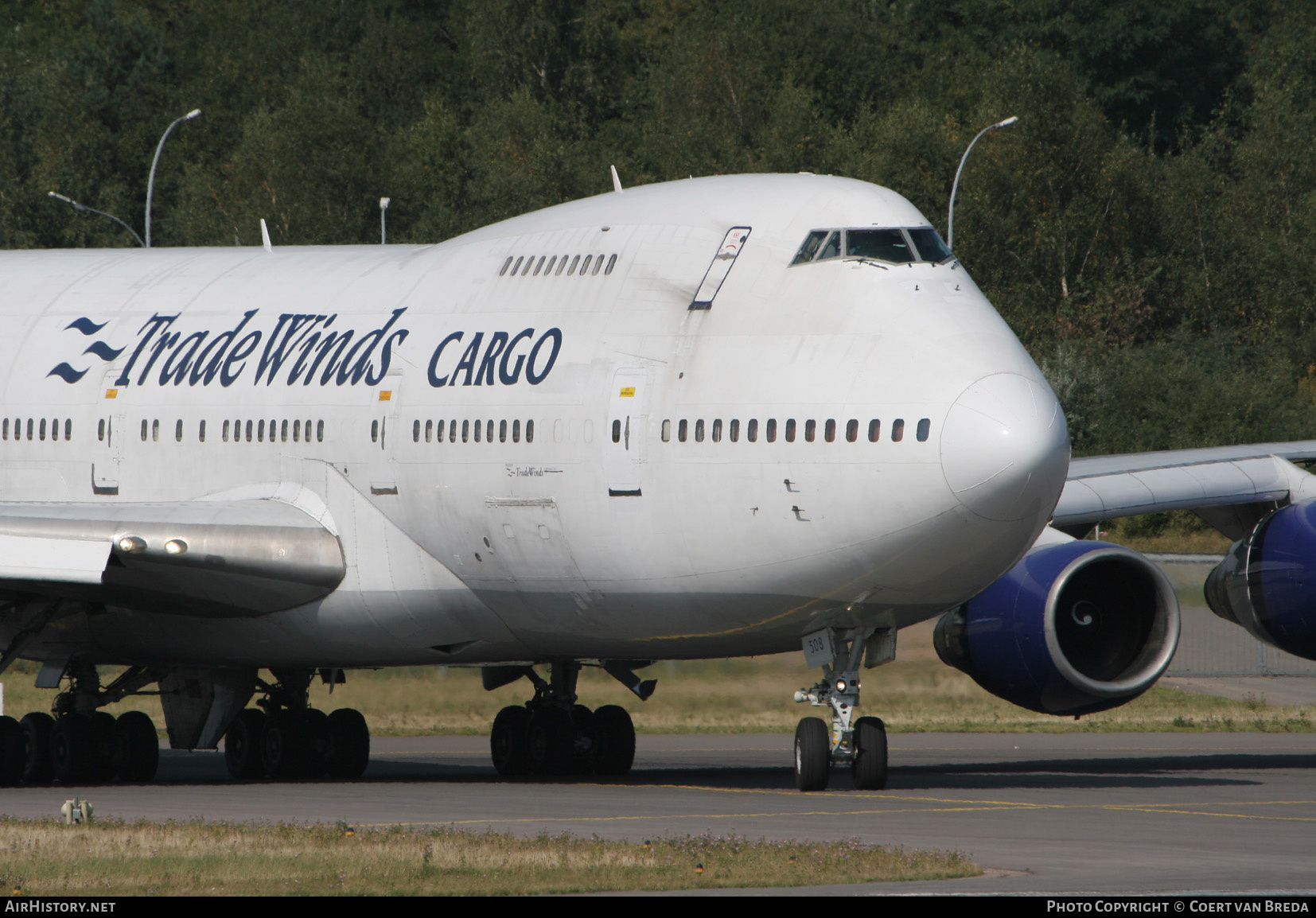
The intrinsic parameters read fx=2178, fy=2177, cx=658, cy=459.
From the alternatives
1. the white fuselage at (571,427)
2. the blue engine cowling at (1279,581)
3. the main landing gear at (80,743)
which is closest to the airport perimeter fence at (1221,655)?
the blue engine cowling at (1279,581)

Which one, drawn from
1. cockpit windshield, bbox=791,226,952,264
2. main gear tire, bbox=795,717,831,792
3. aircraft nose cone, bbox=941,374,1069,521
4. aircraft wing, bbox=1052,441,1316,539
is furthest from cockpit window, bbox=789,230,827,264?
aircraft wing, bbox=1052,441,1316,539

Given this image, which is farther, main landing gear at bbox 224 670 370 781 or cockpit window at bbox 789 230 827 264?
main landing gear at bbox 224 670 370 781

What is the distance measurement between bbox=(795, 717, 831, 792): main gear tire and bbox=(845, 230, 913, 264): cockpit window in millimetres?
4305

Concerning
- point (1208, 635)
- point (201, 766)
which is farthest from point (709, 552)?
point (1208, 635)

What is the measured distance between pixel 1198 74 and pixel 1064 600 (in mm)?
65126

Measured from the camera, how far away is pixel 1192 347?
6144 centimetres

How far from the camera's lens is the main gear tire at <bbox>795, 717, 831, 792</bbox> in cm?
1998

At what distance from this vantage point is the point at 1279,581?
24188 mm

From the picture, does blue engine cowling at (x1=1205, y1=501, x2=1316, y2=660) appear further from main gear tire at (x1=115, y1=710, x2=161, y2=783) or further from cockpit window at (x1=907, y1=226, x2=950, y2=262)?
main gear tire at (x1=115, y1=710, x2=161, y2=783)

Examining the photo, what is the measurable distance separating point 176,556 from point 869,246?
767cm

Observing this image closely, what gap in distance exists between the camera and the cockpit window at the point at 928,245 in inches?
801

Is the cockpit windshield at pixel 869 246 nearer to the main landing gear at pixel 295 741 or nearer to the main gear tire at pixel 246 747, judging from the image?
the main landing gear at pixel 295 741

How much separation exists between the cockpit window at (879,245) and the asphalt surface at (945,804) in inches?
197
